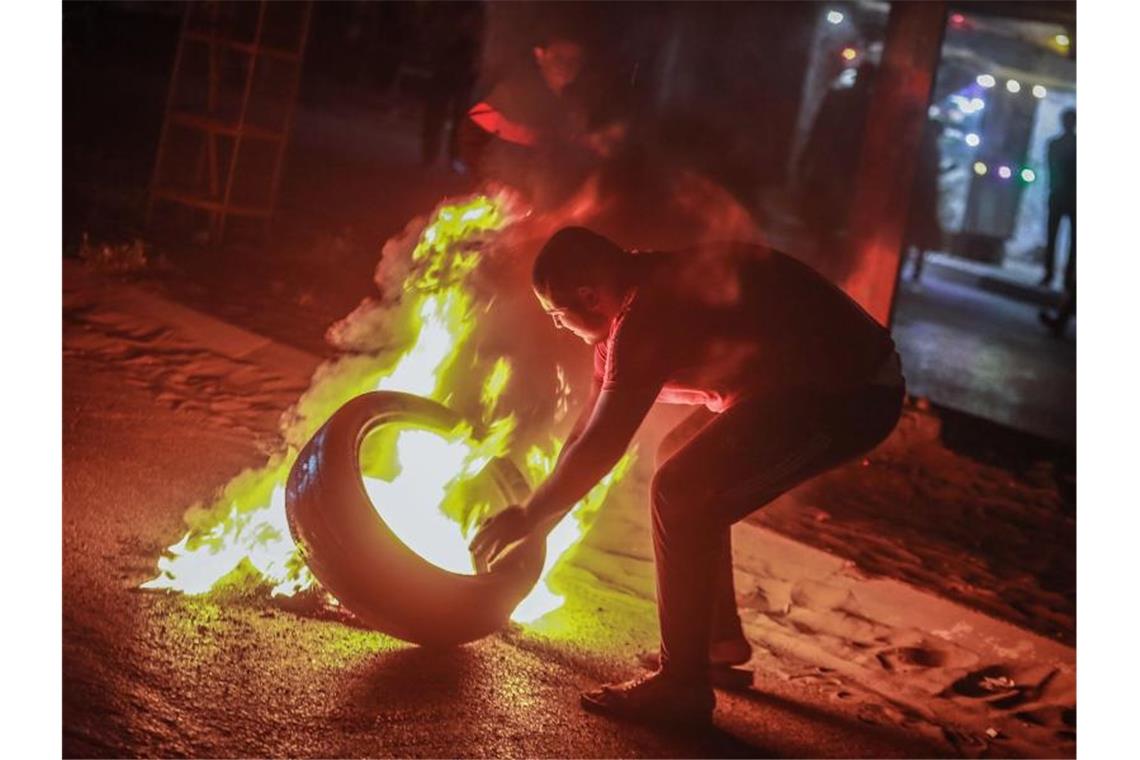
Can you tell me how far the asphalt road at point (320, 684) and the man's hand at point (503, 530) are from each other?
0.57 metres

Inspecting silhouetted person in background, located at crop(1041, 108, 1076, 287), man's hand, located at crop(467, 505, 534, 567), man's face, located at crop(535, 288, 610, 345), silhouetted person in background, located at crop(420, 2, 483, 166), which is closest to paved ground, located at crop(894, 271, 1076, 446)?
silhouetted person in background, located at crop(1041, 108, 1076, 287)

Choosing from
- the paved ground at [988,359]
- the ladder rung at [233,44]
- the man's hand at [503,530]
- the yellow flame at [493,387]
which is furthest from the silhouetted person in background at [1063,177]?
the man's hand at [503,530]

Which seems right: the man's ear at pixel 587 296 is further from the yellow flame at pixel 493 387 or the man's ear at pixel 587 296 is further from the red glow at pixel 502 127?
the red glow at pixel 502 127

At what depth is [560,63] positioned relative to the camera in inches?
282

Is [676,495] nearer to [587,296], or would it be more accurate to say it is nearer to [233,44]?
[587,296]

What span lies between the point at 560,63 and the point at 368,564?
4430 millimetres

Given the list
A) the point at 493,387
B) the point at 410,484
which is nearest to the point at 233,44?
the point at 493,387

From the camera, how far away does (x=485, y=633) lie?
13.0 ft

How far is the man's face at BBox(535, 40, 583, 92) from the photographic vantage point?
7.18 meters

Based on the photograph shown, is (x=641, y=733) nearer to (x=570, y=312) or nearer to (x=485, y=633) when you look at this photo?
(x=485, y=633)

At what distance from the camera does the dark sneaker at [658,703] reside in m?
3.81

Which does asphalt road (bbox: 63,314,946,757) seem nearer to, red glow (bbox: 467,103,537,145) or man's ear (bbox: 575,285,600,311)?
man's ear (bbox: 575,285,600,311)
